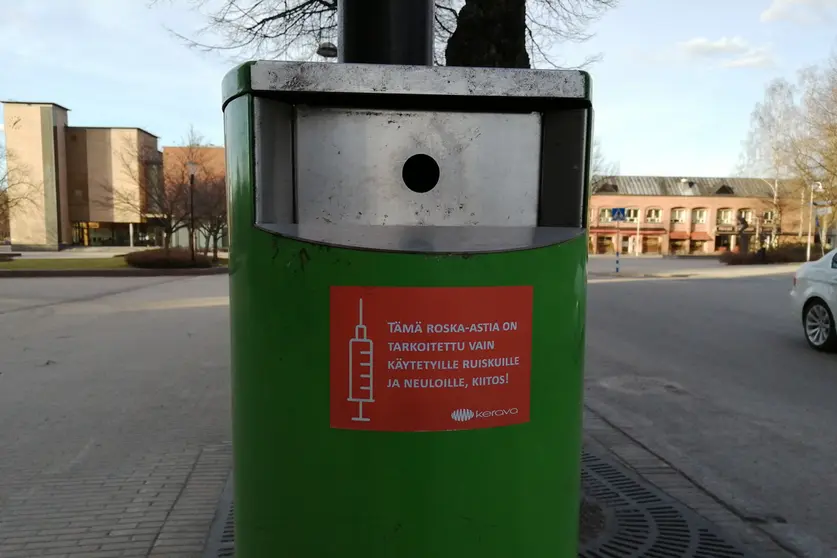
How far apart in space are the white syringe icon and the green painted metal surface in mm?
72

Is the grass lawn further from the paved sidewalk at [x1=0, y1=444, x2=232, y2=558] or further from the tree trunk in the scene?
the tree trunk

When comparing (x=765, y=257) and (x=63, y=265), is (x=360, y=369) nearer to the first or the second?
(x=63, y=265)

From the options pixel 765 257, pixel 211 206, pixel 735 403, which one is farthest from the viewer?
pixel 765 257

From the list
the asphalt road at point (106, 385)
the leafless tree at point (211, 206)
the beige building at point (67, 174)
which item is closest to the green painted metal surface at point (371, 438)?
the asphalt road at point (106, 385)

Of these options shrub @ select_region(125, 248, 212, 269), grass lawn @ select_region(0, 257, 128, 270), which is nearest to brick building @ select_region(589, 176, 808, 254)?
shrub @ select_region(125, 248, 212, 269)

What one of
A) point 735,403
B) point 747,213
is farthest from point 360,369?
point 747,213

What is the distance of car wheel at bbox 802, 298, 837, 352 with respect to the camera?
8.68 m

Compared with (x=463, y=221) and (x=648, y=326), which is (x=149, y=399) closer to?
(x=463, y=221)

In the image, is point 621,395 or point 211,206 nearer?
point 621,395

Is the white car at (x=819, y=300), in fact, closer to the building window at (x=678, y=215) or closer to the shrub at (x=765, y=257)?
the shrub at (x=765, y=257)

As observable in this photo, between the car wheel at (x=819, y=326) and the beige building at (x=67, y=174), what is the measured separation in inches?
2131

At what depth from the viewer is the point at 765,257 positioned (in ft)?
128

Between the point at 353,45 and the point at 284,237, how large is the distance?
2.77ft

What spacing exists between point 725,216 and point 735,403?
71020 millimetres
